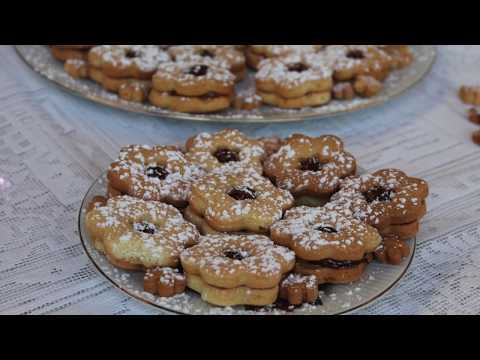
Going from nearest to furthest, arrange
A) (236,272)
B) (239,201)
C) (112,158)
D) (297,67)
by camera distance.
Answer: (236,272) < (239,201) < (112,158) < (297,67)

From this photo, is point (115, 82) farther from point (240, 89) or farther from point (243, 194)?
point (243, 194)

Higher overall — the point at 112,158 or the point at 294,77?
the point at 294,77

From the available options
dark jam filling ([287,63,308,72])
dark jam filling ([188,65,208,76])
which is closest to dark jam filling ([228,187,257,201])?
dark jam filling ([188,65,208,76])

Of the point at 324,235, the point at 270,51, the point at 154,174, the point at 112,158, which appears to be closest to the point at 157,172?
the point at 154,174

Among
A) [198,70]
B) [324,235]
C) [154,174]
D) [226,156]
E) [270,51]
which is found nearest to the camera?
[324,235]

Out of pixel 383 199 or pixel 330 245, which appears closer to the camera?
pixel 330 245

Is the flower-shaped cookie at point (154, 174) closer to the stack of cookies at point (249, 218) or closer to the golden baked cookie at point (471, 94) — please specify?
the stack of cookies at point (249, 218)
